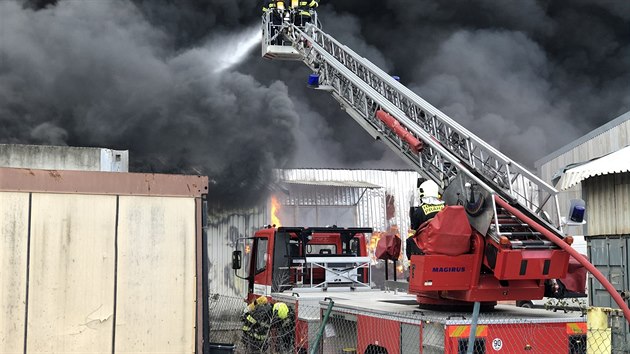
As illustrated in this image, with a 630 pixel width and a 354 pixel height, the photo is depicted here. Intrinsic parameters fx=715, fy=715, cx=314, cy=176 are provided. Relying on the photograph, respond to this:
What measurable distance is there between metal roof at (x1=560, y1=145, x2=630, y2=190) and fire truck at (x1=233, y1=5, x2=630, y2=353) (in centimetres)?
244

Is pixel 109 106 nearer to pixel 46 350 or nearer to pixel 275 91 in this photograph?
pixel 275 91

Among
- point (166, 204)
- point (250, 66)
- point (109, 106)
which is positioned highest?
point (250, 66)

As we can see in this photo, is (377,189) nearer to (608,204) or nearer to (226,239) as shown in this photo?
(226,239)

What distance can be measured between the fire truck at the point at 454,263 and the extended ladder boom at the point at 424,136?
0.06ft

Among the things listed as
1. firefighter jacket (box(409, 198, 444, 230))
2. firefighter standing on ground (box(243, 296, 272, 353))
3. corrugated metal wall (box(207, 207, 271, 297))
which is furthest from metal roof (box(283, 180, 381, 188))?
firefighter jacket (box(409, 198, 444, 230))

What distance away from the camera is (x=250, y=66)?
26453 millimetres

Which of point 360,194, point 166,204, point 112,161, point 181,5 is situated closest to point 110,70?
point 181,5

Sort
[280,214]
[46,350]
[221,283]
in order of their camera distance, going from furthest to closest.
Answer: [280,214]
[221,283]
[46,350]

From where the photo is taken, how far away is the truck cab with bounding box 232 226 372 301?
37.4 ft

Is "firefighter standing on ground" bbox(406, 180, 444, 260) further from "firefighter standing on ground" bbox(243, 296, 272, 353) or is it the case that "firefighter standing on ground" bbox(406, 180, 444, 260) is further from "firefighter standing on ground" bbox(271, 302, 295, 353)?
"firefighter standing on ground" bbox(243, 296, 272, 353)

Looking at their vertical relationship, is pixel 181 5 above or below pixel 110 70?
above

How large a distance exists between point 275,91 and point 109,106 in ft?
17.7

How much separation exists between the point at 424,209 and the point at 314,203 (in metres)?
13.8

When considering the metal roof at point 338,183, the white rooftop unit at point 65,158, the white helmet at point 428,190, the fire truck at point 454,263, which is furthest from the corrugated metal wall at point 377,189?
the white helmet at point 428,190
